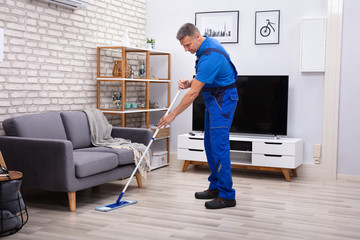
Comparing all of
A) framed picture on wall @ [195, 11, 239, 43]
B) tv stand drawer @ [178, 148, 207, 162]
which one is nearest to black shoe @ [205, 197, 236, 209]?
tv stand drawer @ [178, 148, 207, 162]

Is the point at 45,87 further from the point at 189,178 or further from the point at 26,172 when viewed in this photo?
the point at 189,178

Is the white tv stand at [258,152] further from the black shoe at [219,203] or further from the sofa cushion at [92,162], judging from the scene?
→ the sofa cushion at [92,162]

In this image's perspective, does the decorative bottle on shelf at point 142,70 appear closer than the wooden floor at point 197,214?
No

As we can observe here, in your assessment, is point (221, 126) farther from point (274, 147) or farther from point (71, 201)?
point (274, 147)

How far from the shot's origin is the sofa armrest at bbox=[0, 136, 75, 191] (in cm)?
353

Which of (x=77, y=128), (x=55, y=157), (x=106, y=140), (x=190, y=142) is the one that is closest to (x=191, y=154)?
(x=190, y=142)

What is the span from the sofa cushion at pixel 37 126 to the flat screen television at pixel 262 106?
2.15 m

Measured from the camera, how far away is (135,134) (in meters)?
4.67

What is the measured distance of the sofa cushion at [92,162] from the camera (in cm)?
365

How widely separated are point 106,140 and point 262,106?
1857mm

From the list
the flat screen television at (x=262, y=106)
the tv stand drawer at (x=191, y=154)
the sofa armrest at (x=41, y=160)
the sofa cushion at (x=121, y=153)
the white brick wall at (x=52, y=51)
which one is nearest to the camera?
the sofa armrest at (x=41, y=160)

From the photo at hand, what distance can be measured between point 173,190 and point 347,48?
249 centimetres

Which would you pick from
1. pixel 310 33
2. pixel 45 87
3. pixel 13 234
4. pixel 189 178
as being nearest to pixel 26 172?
pixel 13 234

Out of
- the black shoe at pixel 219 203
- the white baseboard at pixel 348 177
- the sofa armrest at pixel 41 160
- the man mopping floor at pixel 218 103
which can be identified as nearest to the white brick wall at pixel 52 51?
the sofa armrest at pixel 41 160
